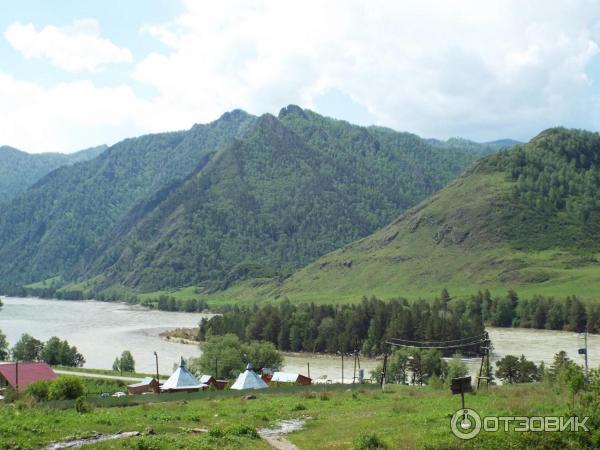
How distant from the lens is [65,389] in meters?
54.1

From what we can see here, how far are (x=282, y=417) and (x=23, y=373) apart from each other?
58902 mm

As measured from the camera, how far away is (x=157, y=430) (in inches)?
1214

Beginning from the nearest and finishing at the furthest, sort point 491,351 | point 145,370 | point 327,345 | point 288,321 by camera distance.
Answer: point 145,370, point 491,351, point 327,345, point 288,321

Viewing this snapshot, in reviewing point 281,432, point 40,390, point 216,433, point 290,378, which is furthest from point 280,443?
point 290,378

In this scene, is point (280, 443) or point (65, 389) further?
point (65, 389)

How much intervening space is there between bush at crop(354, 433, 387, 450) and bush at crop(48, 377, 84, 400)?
33.5m

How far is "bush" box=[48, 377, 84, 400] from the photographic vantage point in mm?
53084

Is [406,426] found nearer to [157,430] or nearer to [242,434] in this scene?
[242,434]

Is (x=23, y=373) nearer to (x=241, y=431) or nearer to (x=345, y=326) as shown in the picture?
(x=241, y=431)

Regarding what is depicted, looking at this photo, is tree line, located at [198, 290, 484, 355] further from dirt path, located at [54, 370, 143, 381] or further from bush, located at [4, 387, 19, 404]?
bush, located at [4, 387, 19, 404]

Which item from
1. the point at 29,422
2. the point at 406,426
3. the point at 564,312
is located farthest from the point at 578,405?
the point at 564,312

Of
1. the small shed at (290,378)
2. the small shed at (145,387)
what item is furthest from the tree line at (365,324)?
the small shed at (145,387)

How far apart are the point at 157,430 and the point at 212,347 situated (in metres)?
87.9

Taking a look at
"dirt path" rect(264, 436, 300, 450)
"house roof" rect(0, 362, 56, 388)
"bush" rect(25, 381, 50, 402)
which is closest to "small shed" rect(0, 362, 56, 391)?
"house roof" rect(0, 362, 56, 388)
